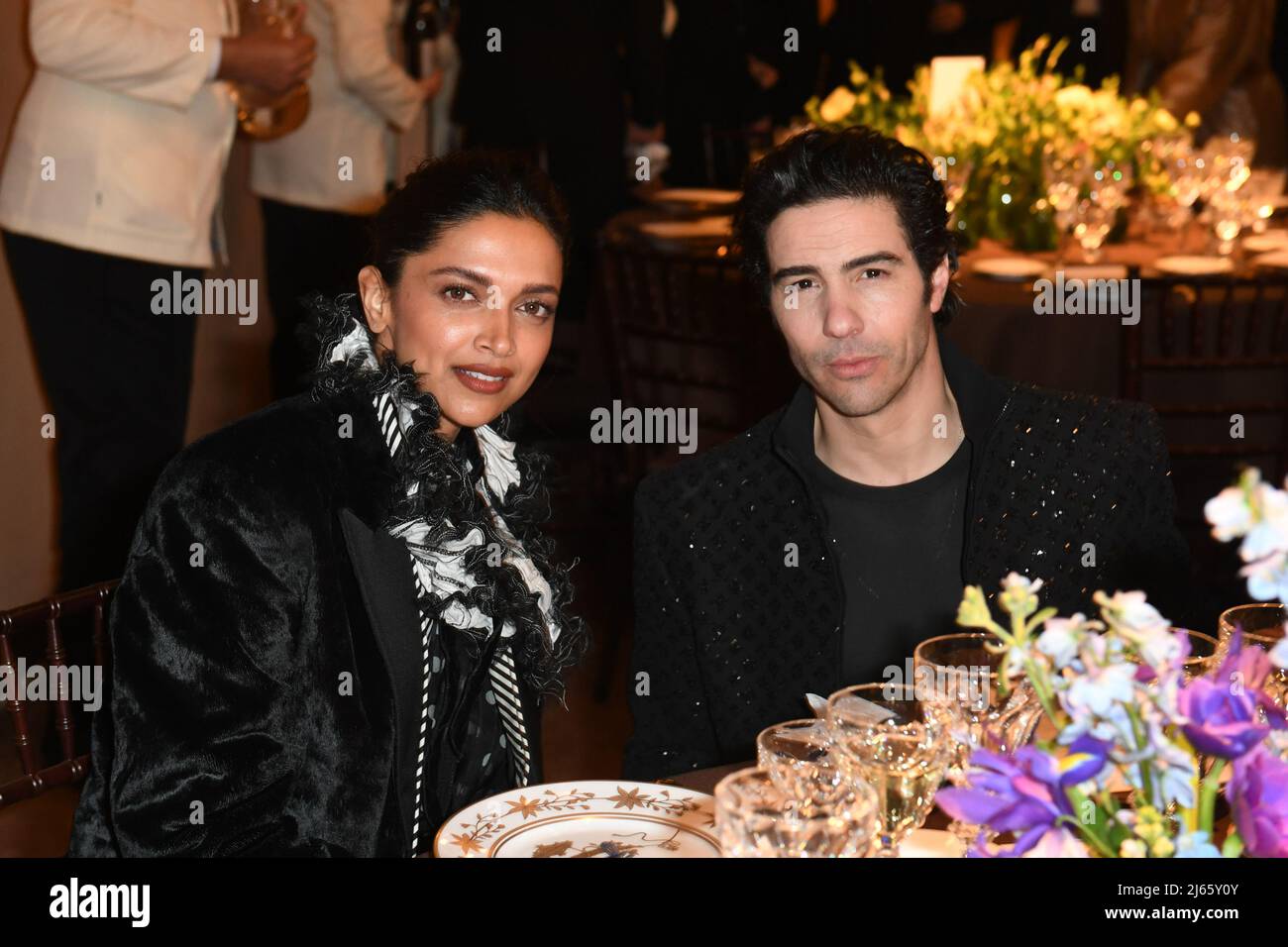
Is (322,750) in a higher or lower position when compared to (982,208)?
lower

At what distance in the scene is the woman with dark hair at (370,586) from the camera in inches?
62.4

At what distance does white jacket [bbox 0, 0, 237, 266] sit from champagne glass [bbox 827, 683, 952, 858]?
2.51 m

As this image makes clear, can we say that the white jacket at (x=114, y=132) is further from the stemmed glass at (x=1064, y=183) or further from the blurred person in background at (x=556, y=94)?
the stemmed glass at (x=1064, y=183)

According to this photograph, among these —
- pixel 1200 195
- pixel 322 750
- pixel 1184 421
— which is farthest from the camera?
pixel 1200 195

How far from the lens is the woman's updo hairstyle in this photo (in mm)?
1846

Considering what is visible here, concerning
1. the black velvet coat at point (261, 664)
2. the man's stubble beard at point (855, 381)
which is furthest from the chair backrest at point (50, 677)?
the man's stubble beard at point (855, 381)

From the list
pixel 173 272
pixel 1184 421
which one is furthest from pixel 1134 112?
pixel 173 272

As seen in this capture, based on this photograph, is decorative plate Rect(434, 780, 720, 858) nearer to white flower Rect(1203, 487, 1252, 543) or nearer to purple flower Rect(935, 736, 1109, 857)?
purple flower Rect(935, 736, 1109, 857)

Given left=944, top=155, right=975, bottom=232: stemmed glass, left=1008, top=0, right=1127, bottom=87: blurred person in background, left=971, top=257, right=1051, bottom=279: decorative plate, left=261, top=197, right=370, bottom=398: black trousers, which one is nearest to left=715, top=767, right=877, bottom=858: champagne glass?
left=971, top=257, right=1051, bottom=279: decorative plate

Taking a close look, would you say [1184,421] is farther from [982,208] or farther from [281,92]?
[281,92]
